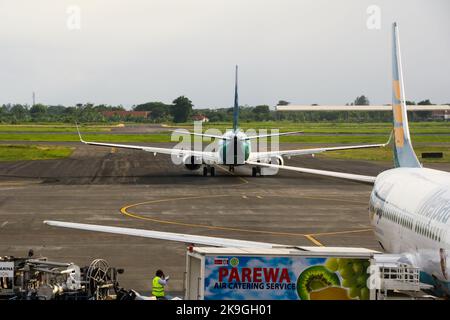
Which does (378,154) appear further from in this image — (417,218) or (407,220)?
(417,218)

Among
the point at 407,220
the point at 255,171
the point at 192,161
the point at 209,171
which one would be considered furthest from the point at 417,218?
the point at 209,171

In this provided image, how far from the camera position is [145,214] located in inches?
2469

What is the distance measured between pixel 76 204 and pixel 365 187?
32.3 meters

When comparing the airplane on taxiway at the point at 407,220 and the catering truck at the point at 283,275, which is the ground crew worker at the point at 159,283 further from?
the catering truck at the point at 283,275

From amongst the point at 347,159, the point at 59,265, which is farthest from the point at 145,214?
the point at 347,159

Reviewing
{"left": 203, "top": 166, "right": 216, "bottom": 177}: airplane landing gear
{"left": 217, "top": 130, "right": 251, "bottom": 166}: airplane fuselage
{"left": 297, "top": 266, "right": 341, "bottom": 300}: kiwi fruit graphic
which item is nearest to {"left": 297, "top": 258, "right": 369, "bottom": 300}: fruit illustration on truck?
{"left": 297, "top": 266, "right": 341, "bottom": 300}: kiwi fruit graphic

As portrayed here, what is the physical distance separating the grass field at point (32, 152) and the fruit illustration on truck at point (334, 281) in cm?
10429

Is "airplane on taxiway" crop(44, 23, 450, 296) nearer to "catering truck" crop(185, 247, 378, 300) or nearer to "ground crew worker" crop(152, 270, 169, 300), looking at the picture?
"ground crew worker" crop(152, 270, 169, 300)

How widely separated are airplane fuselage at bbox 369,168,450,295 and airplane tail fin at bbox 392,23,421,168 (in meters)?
2.92

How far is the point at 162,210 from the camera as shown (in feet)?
214

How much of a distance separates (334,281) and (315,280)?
53 cm

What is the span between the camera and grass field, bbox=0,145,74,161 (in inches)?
5044

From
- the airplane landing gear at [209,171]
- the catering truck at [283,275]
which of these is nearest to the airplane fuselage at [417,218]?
the catering truck at [283,275]

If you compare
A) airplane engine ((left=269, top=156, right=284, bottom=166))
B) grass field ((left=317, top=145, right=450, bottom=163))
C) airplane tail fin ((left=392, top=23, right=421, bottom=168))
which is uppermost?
airplane tail fin ((left=392, top=23, right=421, bottom=168))
